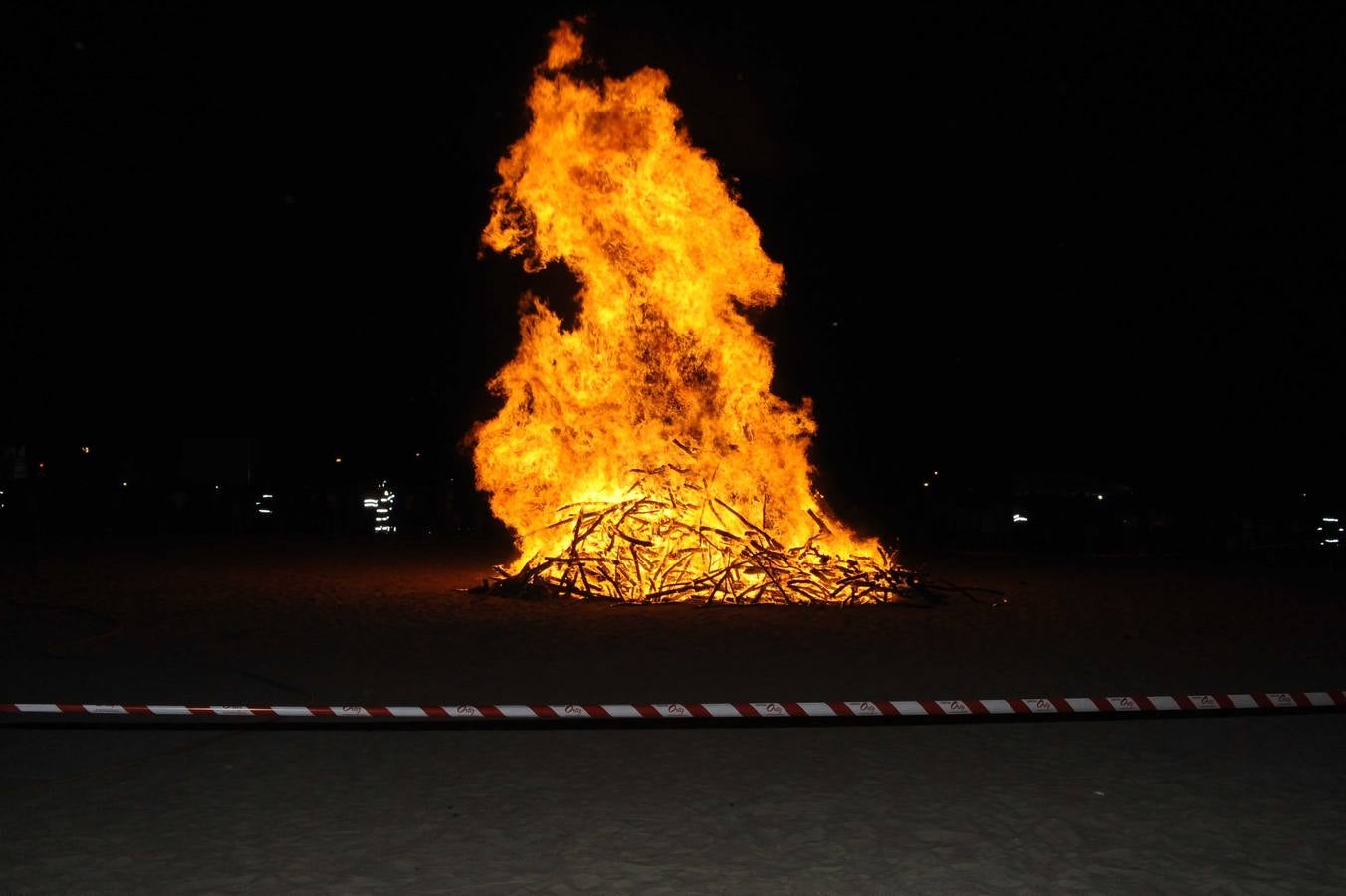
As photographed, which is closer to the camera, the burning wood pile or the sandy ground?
the sandy ground

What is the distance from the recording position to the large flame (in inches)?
730

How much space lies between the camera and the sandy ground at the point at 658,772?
534cm

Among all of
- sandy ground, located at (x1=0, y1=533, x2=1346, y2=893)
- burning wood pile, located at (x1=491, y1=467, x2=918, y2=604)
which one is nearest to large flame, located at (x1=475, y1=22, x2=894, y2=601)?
burning wood pile, located at (x1=491, y1=467, x2=918, y2=604)

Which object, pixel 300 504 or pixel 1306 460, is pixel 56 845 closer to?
pixel 300 504

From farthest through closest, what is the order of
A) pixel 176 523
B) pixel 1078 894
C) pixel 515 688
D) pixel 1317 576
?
pixel 176 523 → pixel 1317 576 → pixel 515 688 → pixel 1078 894

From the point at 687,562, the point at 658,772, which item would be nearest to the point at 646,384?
the point at 687,562

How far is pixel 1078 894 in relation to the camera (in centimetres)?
505

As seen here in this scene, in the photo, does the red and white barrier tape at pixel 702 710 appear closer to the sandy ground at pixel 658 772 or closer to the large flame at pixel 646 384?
the sandy ground at pixel 658 772

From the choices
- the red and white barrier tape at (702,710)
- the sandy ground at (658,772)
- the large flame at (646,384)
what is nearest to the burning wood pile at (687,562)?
the large flame at (646,384)

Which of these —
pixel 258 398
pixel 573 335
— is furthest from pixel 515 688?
pixel 258 398

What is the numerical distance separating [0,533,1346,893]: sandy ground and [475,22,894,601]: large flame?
397 centimetres

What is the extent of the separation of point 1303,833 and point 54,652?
34.2 ft

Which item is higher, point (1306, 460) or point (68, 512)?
point (1306, 460)

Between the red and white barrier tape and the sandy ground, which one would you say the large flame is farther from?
the red and white barrier tape
